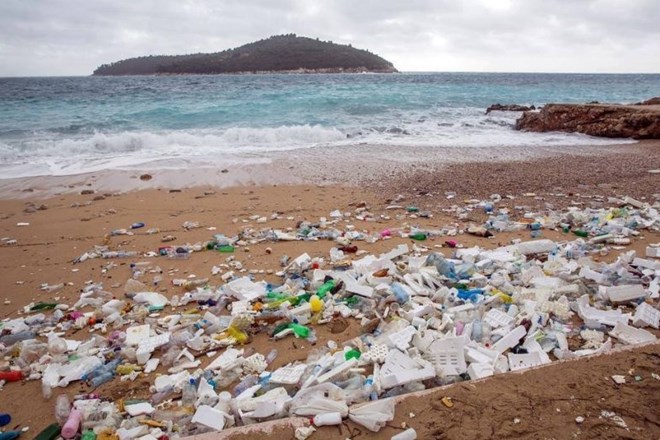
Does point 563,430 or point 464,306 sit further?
point 464,306

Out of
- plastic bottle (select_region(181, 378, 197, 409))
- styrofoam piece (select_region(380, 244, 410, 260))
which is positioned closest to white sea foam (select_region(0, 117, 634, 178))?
styrofoam piece (select_region(380, 244, 410, 260))

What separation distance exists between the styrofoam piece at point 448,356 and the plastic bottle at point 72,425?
2155 millimetres

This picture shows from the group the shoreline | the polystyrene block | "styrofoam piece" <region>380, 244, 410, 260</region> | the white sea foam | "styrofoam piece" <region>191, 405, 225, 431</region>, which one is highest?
the white sea foam

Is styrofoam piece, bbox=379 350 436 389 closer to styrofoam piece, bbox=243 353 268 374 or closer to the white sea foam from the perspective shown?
styrofoam piece, bbox=243 353 268 374

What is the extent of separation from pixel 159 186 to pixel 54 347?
205 inches

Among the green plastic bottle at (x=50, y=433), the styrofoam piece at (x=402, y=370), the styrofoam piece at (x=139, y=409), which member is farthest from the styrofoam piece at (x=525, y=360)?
the green plastic bottle at (x=50, y=433)

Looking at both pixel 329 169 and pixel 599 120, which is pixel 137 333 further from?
pixel 599 120

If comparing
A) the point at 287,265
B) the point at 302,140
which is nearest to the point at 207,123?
the point at 302,140

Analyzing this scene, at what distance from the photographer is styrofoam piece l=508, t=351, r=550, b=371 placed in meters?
2.67

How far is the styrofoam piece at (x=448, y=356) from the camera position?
2604 mm

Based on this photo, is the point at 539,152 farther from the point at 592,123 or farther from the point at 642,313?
the point at 642,313

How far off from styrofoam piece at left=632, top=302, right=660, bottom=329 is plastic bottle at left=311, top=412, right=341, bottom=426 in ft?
8.10

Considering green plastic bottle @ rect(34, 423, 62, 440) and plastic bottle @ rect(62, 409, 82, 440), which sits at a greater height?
plastic bottle @ rect(62, 409, 82, 440)

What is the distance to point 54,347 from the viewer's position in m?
3.21
